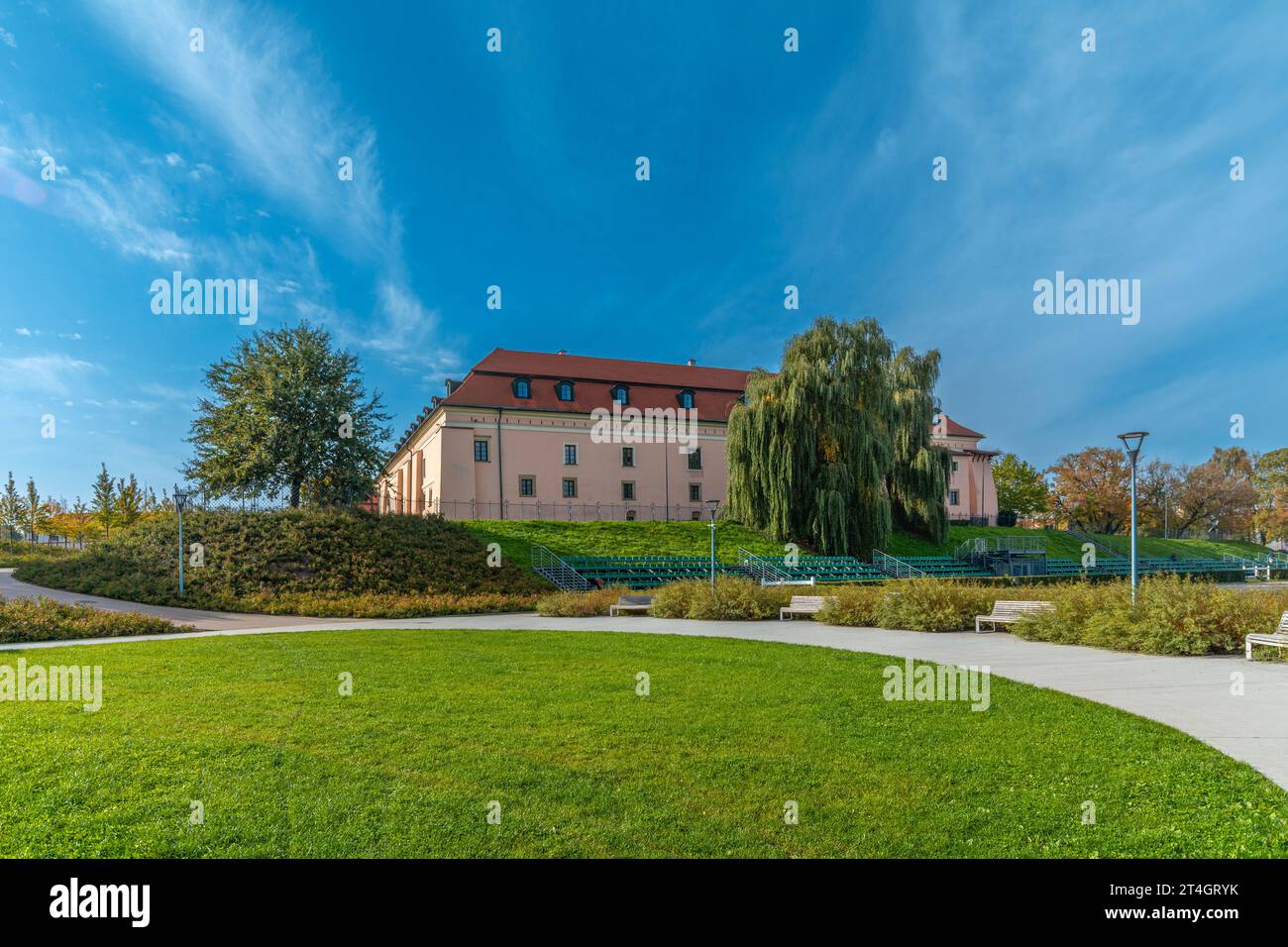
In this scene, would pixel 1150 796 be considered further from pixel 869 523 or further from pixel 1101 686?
pixel 869 523

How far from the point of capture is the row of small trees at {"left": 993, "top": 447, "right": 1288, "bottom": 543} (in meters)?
61.7

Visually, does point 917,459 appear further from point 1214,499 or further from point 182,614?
point 1214,499

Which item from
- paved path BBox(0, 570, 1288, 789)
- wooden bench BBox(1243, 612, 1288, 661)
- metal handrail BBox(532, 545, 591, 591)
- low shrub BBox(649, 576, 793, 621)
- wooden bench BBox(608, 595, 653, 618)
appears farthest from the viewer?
metal handrail BBox(532, 545, 591, 591)

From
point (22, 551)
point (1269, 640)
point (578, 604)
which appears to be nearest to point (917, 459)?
point (578, 604)

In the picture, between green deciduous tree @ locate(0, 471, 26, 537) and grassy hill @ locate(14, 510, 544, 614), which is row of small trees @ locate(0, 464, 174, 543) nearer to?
green deciduous tree @ locate(0, 471, 26, 537)

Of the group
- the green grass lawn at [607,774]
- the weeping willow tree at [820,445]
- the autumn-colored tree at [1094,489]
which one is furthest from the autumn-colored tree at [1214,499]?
the green grass lawn at [607,774]

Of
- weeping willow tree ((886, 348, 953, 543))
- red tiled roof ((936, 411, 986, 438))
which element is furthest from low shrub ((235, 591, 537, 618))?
red tiled roof ((936, 411, 986, 438))

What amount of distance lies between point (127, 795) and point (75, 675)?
6.17 meters

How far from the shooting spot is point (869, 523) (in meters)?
32.2

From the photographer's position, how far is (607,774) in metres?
4.82

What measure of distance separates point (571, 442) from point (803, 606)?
27838 millimetres

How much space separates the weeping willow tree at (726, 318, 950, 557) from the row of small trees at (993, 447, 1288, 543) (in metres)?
39.9

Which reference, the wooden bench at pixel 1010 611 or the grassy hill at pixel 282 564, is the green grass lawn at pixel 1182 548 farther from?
the grassy hill at pixel 282 564
